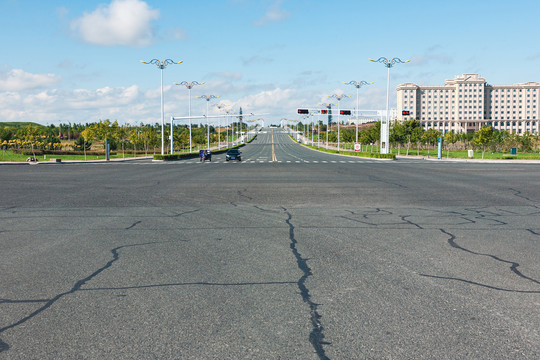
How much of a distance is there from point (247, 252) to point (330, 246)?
1519 mm

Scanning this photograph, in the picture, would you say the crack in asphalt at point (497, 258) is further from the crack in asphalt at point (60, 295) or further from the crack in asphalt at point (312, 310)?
the crack in asphalt at point (60, 295)

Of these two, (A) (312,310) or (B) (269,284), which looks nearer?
(A) (312,310)

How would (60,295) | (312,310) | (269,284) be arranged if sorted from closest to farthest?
(312,310) < (60,295) < (269,284)

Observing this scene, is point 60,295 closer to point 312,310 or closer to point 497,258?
point 312,310

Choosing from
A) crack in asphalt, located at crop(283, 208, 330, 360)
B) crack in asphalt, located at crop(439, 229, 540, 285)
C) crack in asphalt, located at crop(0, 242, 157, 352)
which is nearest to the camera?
crack in asphalt, located at crop(283, 208, 330, 360)

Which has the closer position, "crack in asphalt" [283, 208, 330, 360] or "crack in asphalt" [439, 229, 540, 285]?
"crack in asphalt" [283, 208, 330, 360]

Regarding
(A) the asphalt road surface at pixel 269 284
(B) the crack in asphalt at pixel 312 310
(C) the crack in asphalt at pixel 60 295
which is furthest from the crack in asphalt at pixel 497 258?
(C) the crack in asphalt at pixel 60 295

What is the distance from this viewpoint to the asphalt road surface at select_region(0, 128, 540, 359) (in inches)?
166

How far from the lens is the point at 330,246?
27.5 feet

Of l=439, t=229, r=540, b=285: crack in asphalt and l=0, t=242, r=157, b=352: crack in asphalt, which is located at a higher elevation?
l=0, t=242, r=157, b=352: crack in asphalt

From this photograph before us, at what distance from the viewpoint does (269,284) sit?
19.8ft

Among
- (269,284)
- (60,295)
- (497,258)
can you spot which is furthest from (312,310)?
(497,258)

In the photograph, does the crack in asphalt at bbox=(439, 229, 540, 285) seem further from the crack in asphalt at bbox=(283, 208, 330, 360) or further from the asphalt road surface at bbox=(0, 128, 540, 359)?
the crack in asphalt at bbox=(283, 208, 330, 360)

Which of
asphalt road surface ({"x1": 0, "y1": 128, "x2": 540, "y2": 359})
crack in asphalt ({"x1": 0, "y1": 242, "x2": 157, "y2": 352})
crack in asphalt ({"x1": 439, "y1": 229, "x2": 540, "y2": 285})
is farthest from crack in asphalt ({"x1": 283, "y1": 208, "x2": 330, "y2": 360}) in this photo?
crack in asphalt ({"x1": 439, "y1": 229, "x2": 540, "y2": 285})
